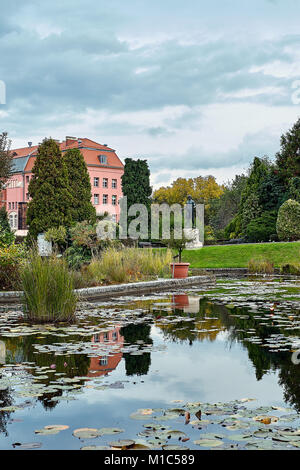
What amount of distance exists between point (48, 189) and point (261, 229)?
Answer: 43.4 feet

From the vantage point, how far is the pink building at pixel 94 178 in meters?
59.5

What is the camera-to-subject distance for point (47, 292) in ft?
25.9

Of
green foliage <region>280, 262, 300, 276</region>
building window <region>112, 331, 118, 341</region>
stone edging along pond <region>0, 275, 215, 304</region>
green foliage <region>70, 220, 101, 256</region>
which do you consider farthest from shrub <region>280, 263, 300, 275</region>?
building window <region>112, 331, 118, 341</region>

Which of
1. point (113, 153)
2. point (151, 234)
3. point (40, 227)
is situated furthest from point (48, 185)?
point (113, 153)

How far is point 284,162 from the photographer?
38.3 meters

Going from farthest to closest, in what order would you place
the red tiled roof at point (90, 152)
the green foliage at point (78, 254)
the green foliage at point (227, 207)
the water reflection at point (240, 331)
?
the red tiled roof at point (90, 152)
the green foliage at point (227, 207)
the green foliage at point (78, 254)
the water reflection at point (240, 331)

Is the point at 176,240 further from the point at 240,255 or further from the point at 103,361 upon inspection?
the point at 103,361

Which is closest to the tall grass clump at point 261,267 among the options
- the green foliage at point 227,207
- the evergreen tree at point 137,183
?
the evergreen tree at point 137,183

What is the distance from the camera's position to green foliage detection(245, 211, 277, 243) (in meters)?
33.7

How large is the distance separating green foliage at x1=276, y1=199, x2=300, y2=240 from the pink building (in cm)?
3096

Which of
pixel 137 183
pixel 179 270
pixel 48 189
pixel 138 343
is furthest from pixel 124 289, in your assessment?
pixel 137 183

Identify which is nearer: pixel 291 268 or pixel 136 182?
pixel 291 268

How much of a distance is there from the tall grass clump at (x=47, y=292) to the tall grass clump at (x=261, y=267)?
52.3ft

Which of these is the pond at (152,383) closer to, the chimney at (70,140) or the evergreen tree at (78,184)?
the evergreen tree at (78,184)
